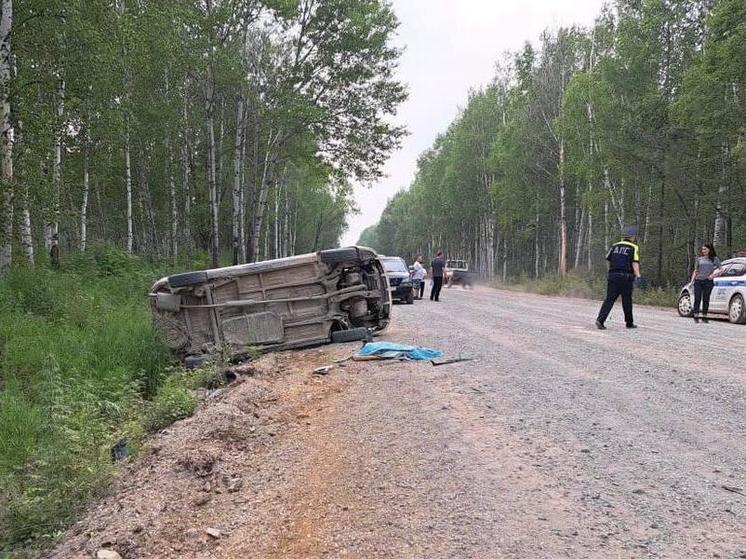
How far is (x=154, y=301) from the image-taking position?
27.3 ft

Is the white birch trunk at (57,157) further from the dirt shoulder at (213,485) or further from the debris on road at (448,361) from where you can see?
the debris on road at (448,361)

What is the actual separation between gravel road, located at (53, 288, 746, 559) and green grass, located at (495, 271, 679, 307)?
15.7m

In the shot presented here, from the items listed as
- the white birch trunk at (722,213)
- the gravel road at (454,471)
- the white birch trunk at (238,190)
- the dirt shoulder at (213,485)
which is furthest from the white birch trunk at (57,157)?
the white birch trunk at (722,213)

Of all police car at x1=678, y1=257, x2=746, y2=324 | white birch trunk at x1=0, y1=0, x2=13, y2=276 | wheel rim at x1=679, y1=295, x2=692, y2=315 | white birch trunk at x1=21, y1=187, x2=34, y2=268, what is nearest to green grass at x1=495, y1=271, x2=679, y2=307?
wheel rim at x1=679, y1=295, x2=692, y2=315

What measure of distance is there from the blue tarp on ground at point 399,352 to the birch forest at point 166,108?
8169 mm

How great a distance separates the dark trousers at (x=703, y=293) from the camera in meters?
13.2

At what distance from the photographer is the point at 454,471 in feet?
10.8

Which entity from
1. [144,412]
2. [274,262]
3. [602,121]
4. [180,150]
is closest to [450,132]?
[602,121]

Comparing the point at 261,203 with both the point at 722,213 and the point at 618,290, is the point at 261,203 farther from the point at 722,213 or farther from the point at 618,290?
the point at 722,213

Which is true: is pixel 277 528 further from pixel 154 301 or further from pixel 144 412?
pixel 154 301

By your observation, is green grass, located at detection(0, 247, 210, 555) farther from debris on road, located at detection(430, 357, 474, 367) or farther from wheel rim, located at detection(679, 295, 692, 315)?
wheel rim, located at detection(679, 295, 692, 315)

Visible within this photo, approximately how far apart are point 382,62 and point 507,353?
20.9 metres

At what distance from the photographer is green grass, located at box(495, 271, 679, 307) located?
2023 centimetres

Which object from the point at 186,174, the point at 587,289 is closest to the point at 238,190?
the point at 186,174
